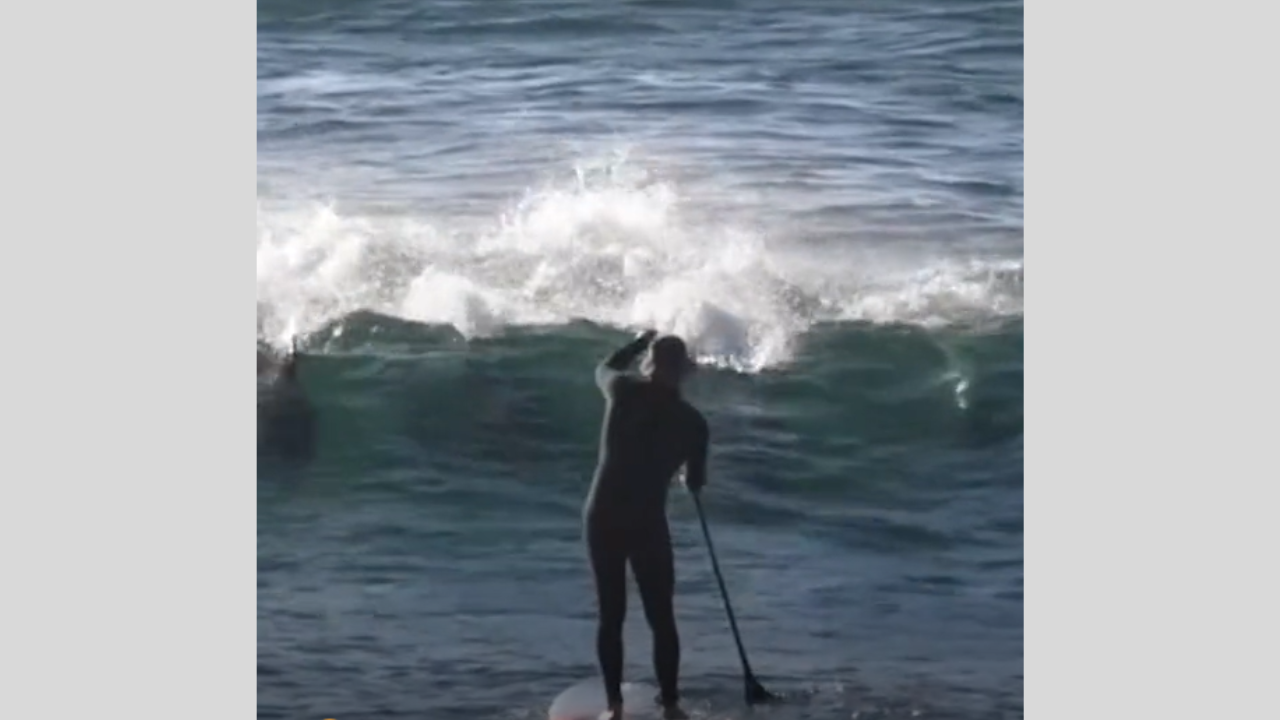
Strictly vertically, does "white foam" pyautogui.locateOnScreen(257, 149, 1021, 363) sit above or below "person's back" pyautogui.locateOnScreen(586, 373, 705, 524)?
above

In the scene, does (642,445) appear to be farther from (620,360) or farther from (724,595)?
(724,595)

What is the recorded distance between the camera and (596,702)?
5285 millimetres

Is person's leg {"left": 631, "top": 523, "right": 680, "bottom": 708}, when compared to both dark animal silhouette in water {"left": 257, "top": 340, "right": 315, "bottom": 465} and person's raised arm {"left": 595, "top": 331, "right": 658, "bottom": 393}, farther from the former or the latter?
dark animal silhouette in water {"left": 257, "top": 340, "right": 315, "bottom": 465}

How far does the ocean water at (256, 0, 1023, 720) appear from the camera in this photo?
533cm

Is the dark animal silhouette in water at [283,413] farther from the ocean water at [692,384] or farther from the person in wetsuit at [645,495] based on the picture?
the person in wetsuit at [645,495]

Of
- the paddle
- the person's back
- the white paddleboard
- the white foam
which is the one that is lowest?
the white paddleboard

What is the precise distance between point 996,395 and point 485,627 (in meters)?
1.73

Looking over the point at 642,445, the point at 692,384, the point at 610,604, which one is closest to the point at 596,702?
the point at 610,604

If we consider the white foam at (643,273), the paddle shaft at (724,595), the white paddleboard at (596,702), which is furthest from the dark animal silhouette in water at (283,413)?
the paddle shaft at (724,595)

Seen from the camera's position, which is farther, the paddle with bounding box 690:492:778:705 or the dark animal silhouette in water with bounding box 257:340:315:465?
the dark animal silhouette in water with bounding box 257:340:315:465

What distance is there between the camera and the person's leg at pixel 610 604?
17.3 ft

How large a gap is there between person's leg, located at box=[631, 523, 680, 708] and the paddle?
0.12m

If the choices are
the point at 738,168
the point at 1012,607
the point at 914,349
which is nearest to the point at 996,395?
the point at 914,349

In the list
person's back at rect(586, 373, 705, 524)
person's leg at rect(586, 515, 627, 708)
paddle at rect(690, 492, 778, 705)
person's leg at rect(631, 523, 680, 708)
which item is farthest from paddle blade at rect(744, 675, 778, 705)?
person's back at rect(586, 373, 705, 524)
